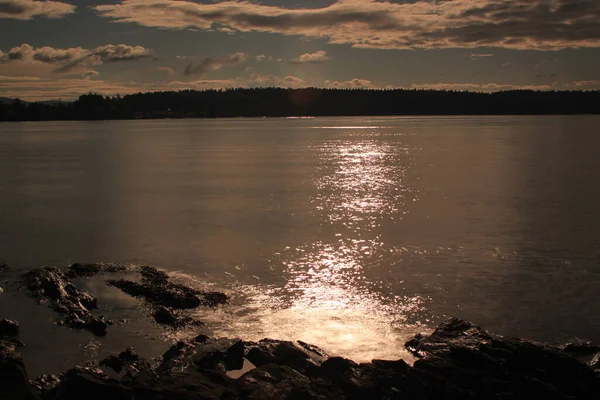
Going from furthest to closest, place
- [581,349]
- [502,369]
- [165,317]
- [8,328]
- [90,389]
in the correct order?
1. [165,317]
2. [8,328]
3. [581,349]
4. [502,369]
5. [90,389]

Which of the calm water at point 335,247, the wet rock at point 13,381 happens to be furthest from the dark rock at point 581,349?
the wet rock at point 13,381

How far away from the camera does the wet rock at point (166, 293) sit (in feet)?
45.6

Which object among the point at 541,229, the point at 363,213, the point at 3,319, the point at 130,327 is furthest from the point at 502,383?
the point at 363,213

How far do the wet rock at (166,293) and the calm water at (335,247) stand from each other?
46 cm

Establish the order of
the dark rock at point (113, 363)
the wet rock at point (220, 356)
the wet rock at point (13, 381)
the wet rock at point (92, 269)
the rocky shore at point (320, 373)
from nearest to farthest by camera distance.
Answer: the wet rock at point (13, 381), the rocky shore at point (320, 373), the wet rock at point (220, 356), the dark rock at point (113, 363), the wet rock at point (92, 269)

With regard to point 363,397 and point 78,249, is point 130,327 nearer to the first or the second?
point 363,397

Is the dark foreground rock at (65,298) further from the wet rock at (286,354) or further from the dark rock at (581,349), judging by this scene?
the dark rock at (581,349)

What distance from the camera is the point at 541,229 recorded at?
22047mm

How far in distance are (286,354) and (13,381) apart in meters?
4.30

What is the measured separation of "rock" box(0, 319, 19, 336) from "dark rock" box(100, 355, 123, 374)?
2763 mm

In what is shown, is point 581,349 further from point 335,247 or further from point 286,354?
point 335,247

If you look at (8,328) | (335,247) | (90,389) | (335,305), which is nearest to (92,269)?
(8,328)

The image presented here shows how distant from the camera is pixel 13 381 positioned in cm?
860

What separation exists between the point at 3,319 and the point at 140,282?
3738 millimetres
